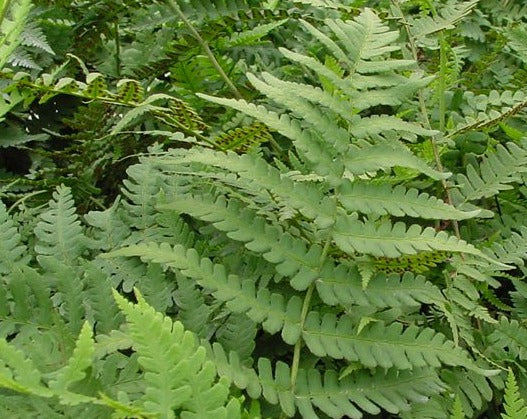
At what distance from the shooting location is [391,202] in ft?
2.74

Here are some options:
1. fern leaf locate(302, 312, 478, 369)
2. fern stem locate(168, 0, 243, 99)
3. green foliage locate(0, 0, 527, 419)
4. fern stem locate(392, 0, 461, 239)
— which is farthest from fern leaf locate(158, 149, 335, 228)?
fern stem locate(168, 0, 243, 99)

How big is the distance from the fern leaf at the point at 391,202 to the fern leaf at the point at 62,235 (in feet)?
1.13

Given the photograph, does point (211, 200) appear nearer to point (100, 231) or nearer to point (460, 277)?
point (100, 231)

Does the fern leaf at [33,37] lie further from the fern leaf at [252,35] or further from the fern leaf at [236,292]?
the fern leaf at [236,292]

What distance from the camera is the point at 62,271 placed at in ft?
2.73

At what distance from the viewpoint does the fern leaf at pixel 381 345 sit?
772 millimetres

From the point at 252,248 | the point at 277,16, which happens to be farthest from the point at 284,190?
the point at 277,16

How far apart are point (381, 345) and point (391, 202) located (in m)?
0.16

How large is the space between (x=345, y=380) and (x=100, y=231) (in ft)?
1.30

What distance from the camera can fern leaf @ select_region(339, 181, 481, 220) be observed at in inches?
32.4

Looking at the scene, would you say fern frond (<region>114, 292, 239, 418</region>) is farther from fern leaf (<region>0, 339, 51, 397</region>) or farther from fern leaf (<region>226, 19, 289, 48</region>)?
fern leaf (<region>226, 19, 289, 48</region>)

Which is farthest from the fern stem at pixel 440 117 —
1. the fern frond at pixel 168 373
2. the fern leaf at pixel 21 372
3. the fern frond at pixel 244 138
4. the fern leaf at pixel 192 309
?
the fern leaf at pixel 21 372

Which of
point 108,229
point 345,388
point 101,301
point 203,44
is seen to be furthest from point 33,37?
point 345,388

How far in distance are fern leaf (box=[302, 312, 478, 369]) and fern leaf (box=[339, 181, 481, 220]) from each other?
0.13 metres
